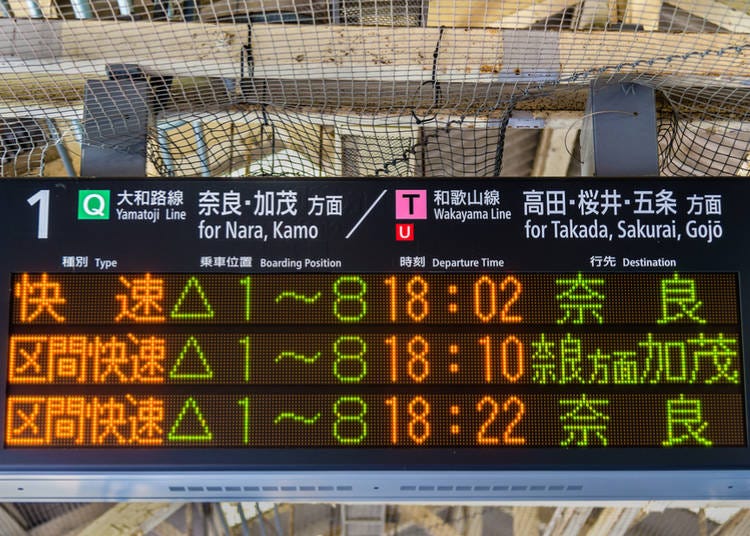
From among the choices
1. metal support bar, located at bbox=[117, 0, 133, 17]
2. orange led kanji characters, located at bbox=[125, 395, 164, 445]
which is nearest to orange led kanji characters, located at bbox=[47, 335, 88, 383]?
orange led kanji characters, located at bbox=[125, 395, 164, 445]

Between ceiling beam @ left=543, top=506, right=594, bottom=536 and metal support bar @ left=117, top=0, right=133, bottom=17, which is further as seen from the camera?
ceiling beam @ left=543, top=506, right=594, bottom=536

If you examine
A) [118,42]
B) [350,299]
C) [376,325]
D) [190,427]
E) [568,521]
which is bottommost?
[568,521]

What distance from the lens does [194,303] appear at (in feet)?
12.3

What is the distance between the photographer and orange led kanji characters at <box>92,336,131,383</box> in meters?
3.71

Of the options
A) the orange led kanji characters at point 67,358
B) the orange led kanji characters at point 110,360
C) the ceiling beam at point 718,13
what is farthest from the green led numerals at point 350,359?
the ceiling beam at point 718,13

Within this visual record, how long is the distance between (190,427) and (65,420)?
1.61 ft

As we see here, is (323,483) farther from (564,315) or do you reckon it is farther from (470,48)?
(470,48)

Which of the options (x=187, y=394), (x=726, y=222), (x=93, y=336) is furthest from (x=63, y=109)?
(x=726, y=222)

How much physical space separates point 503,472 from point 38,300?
1.95m

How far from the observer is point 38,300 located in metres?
3.76

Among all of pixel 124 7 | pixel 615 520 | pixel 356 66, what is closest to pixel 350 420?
pixel 356 66

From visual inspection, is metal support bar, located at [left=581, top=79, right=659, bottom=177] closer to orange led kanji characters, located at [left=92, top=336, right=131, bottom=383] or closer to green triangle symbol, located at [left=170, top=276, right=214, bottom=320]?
green triangle symbol, located at [left=170, top=276, right=214, bottom=320]

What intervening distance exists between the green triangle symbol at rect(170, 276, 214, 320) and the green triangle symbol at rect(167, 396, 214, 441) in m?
0.34

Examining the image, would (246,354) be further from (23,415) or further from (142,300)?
(23,415)
